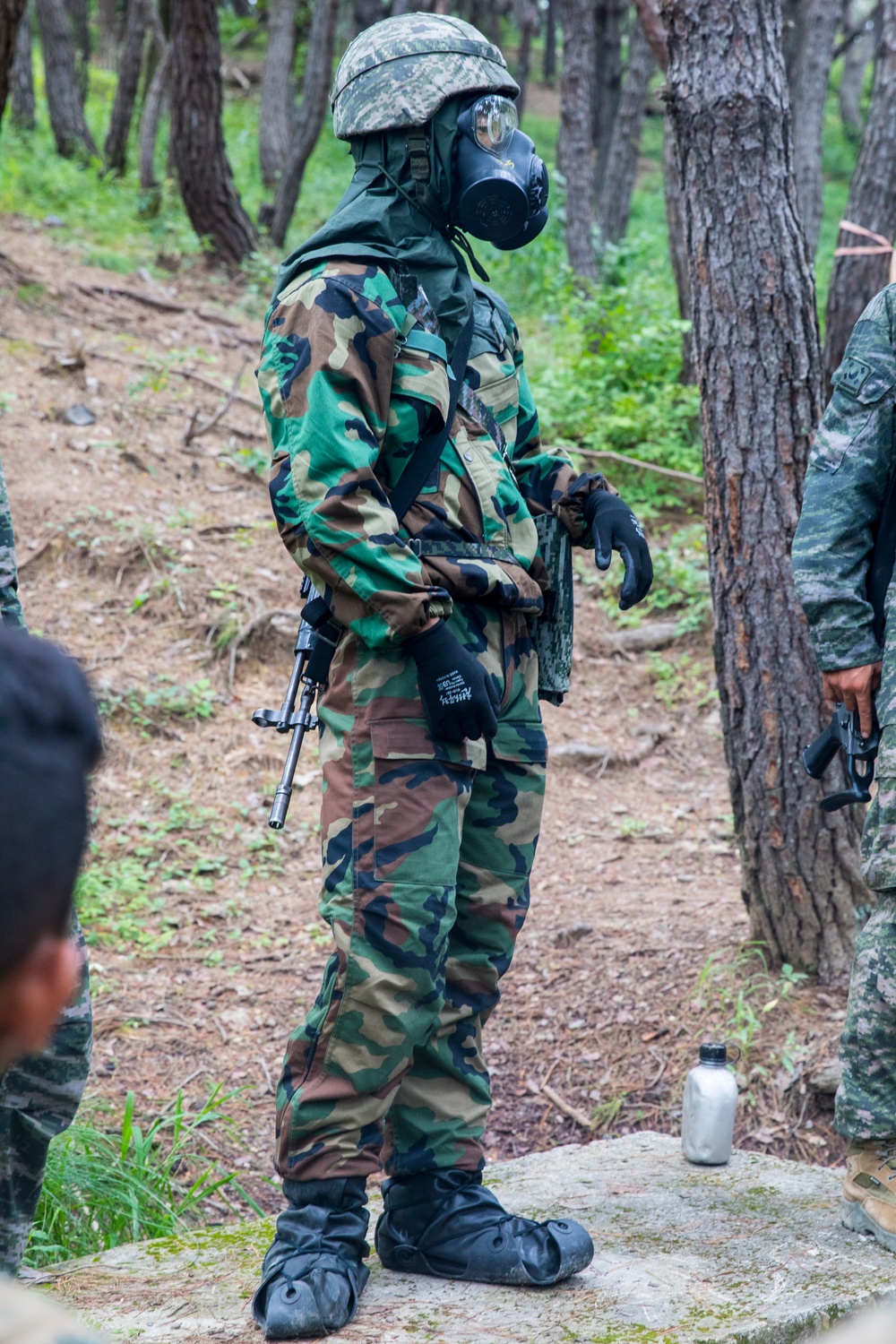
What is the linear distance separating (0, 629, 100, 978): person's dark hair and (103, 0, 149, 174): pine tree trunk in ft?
46.1

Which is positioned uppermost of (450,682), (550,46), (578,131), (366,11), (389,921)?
(550,46)

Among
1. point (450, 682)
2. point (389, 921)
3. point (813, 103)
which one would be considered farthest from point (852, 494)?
point (813, 103)

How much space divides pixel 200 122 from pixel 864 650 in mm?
9026

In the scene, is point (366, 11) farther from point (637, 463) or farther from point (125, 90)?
point (637, 463)

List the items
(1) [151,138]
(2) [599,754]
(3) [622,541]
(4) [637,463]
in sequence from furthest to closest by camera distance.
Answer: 1. (1) [151,138]
2. (4) [637,463]
3. (2) [599,754]
4. (3) [622,541]

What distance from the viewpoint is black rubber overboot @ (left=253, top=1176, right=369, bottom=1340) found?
2.33 metres

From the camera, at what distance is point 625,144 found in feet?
46.7

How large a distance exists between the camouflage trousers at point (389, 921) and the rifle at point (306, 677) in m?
0.09

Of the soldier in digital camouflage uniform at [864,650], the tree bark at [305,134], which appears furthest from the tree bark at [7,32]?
the tree bark at [305,134]

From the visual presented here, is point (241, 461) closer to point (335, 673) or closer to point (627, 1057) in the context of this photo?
point (627, 1057)

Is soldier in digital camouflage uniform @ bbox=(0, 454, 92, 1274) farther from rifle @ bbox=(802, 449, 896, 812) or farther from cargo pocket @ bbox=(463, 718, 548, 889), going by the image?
rifle @ bbox=(802, 449, 896, 812)

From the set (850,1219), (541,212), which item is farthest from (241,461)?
(850,1219)

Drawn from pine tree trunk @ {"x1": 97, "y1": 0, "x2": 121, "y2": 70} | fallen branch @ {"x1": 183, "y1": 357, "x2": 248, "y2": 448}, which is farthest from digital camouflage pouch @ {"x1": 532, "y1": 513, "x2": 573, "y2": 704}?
pine tree trunk @ {"x1": 97, "y1": 0, "x2": 121, "y2": 70}

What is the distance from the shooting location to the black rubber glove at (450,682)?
2383mm
